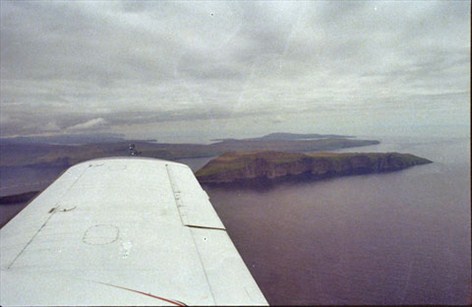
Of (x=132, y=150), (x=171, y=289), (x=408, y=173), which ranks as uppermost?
(x=132, y=150)

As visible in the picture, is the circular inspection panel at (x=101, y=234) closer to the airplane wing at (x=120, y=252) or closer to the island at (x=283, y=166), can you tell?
the airplane wing at (x=120, y=252)

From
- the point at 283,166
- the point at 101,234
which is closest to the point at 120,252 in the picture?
the point at 101,234

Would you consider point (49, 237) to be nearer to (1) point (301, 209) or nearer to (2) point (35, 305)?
(2) point (35, 305)

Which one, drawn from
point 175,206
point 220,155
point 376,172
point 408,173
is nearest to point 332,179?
point 376,172

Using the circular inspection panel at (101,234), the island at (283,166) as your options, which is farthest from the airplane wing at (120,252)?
the island at (283,166)

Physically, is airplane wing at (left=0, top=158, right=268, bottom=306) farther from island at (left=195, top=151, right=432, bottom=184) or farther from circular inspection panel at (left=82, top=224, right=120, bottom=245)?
island at (left=195, top=151, right=432, bottom=184)

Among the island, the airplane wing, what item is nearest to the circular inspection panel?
the airplane wing

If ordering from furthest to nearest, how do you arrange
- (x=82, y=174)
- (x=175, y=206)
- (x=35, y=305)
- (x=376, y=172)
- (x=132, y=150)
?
(x=376, y=172) < (x=132, y=150) < (x=82, y=174) < (x=175, y=206) < (x=35, y=305)
